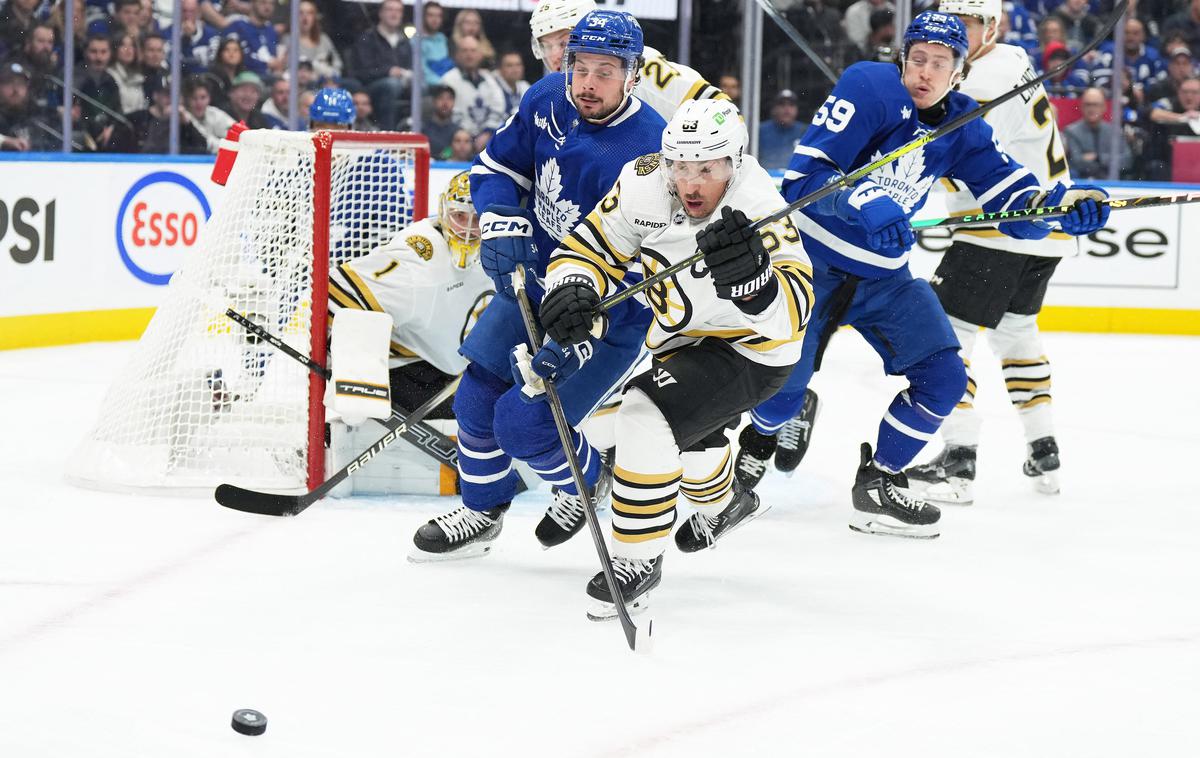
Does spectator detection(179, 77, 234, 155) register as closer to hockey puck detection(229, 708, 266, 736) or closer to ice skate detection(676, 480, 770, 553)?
ice skate detection(676, 480, 770, 553)

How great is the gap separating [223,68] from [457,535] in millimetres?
4482

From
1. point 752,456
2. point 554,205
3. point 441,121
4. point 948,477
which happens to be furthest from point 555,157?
point 441,121

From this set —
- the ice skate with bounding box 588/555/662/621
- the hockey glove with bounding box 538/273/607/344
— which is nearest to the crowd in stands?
the hockey glove with bounding box 538/273/607/344

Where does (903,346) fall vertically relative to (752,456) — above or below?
above

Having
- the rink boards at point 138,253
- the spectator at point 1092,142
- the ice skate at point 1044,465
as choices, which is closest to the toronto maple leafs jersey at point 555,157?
the ice skate at point 1044,465

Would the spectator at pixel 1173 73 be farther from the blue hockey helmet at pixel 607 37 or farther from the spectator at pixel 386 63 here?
the blue hockey helmet at pixel 607 37

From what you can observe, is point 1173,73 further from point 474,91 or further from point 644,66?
point 644,66

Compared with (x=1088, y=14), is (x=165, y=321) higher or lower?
lower

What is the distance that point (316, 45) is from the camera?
7109 mm

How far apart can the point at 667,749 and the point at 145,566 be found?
137 centimetres

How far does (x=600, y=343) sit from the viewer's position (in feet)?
9.92

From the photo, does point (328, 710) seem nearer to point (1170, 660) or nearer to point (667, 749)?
point (667, 749)

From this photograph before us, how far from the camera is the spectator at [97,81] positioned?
660 centimetres

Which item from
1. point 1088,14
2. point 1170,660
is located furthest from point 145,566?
point 1088,14
